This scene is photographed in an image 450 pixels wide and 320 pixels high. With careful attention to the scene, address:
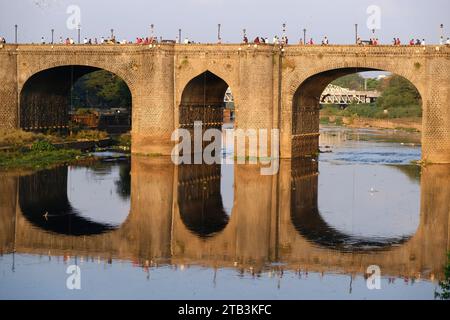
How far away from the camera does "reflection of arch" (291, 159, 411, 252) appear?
98.0ft

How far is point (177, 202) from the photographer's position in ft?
127

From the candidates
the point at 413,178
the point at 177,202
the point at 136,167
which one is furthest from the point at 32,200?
the point at 413,178

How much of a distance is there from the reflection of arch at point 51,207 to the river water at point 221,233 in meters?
0.07

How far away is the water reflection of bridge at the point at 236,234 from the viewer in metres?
27.8

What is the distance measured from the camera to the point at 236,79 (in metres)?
54.5

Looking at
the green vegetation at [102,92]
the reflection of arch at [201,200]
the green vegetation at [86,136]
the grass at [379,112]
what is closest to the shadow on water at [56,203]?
the reflection of arch at [201,200]

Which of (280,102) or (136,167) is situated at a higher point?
(280,102)

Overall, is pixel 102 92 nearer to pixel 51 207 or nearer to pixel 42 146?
pixel 42 146

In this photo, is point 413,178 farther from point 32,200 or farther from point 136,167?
point 32,200

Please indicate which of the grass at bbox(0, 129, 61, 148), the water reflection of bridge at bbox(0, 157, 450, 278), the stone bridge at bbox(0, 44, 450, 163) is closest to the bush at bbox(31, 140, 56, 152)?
the grass at bbox(0, 129, 61, 148)

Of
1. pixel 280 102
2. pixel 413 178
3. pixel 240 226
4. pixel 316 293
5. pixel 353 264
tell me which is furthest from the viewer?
pixel 280 102

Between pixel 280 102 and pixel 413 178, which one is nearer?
pixel 413 178
